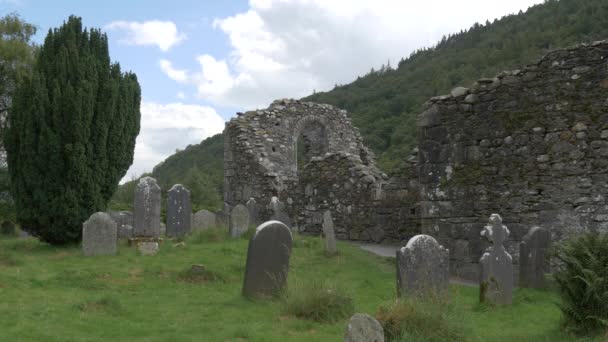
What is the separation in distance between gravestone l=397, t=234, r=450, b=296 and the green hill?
18102 mm

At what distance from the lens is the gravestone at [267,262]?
24.5 ft

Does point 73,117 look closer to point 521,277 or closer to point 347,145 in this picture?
point 521,277

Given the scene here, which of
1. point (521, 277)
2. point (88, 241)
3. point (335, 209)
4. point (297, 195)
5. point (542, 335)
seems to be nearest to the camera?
point (542, 335)

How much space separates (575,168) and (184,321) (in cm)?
635

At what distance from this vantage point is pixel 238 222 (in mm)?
13609

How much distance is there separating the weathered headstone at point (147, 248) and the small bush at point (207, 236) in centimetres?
175

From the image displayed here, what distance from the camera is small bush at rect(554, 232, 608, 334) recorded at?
19.1 feet

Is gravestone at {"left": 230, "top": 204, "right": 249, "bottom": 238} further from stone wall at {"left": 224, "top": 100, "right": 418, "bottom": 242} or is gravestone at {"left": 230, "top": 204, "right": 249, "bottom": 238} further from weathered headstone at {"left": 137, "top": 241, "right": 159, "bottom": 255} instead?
stone wall at {"left": 224, "top": 100, "right": 418, "bottom": 242}

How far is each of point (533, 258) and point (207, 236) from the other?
23.8 ft

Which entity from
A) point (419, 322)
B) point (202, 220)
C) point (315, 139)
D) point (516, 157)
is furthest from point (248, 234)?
point (419, 322)

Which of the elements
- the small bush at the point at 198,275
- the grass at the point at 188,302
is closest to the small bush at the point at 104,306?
the grass at the point at 188,302

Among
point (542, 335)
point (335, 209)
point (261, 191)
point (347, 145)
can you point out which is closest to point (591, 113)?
point (542, 335)

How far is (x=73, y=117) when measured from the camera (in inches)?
448

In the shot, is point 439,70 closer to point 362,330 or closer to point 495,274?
point 495,274
